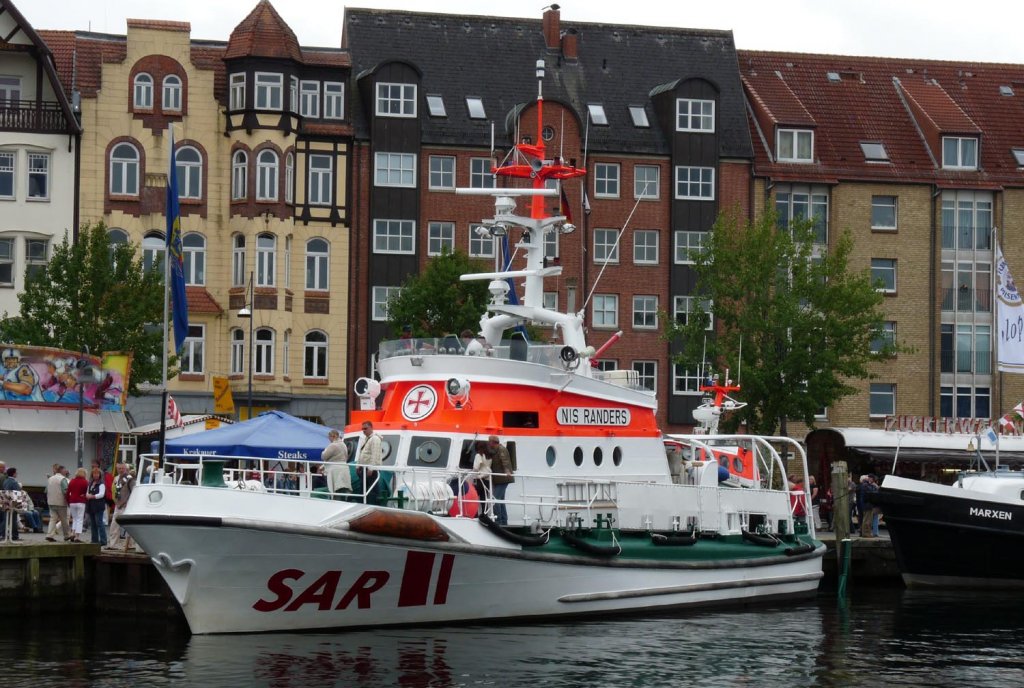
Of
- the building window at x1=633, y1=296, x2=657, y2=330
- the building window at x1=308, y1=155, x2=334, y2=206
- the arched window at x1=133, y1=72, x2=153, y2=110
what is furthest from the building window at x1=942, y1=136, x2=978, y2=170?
the arched window at x1=133, y1=72, x2=153, y2=110

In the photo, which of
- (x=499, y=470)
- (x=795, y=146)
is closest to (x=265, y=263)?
(x=795, y=146)

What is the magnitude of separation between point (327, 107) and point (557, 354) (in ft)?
100

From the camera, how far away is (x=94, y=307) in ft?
151

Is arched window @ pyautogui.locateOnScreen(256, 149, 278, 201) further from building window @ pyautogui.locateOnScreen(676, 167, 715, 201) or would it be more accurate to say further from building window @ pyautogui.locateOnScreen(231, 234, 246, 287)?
building window @ pyautogui.locateOnScreen(676, 167, 715, 201)

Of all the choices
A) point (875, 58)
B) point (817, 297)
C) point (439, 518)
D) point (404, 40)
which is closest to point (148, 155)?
point (404, 40)

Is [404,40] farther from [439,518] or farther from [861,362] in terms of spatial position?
[439,518]

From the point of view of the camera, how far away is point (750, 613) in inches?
1180

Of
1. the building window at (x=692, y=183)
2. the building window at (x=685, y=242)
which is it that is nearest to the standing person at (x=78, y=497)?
the building window at (x=685, y=242)

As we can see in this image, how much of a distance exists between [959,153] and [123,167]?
29.9m

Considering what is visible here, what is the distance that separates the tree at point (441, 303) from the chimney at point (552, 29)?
15.0 meters

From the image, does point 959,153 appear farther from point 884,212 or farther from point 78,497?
point 78,497

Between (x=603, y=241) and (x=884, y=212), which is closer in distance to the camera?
(x=603, y=241)

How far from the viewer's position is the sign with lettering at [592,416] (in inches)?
1124

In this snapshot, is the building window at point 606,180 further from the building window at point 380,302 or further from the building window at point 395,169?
the building window at point 380,302
